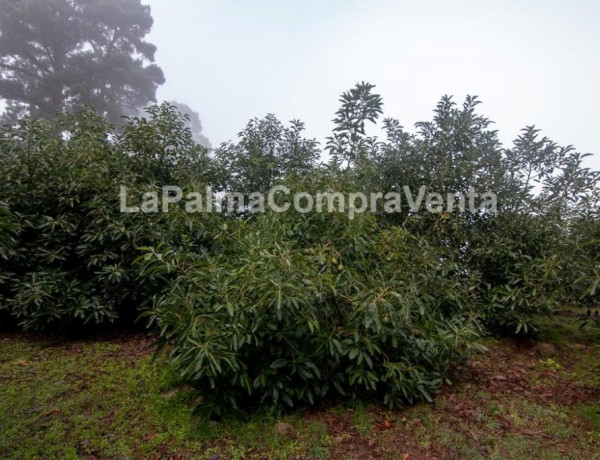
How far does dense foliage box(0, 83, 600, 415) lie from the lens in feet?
7.72

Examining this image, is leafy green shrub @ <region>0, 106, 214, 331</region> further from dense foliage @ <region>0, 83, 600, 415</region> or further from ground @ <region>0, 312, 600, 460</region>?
ground @ <region>0, 312, 600, 460</region>

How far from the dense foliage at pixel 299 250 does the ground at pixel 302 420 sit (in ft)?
0.58

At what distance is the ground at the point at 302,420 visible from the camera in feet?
7.18

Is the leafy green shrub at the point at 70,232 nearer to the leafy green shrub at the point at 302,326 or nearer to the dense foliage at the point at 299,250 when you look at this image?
the dense foliage at the point at 299,250

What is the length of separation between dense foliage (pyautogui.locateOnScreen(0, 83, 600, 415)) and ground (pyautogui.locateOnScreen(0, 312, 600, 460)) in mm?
176

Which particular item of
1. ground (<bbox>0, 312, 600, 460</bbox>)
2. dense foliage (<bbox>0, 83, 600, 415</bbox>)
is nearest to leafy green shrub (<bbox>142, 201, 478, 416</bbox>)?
dense foliage (<bbox>0, 83, 600, 415</bbox>)

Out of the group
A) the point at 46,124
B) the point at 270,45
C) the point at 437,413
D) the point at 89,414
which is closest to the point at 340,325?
the point at 437,413

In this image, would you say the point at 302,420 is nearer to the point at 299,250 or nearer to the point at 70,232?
the point at 299,250

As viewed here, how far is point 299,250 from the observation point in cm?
253

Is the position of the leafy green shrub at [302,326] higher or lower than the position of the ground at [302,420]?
higher

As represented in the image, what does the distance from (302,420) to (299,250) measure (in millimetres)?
1129

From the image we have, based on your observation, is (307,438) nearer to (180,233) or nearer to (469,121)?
(180,233)

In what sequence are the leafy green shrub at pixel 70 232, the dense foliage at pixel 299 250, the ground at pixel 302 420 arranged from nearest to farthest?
the ground at pixel 302 420 → the dense foliage at pixel 299 250 → the leafy green shrub at pixel 70 232

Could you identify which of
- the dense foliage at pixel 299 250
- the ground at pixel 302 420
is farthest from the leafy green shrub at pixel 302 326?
the ground at pixel 302 420
